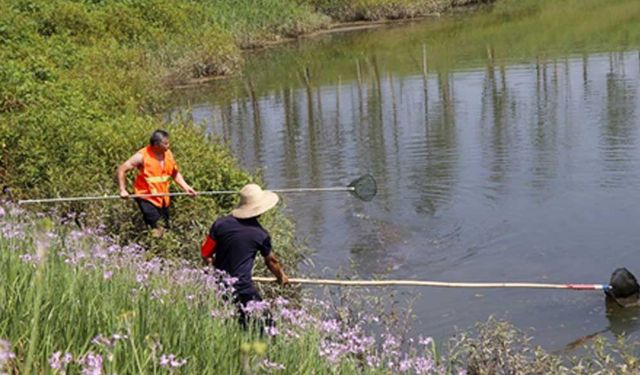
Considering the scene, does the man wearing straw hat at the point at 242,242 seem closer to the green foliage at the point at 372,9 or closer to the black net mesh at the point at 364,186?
the black net mesh at the point at 364,186

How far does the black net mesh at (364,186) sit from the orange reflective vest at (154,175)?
2.08 metres

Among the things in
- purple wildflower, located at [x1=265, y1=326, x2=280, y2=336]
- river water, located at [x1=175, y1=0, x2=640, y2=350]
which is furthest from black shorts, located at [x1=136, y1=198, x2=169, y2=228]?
purple wildflower, located at [x1=265, y1=326, x2=280, y2=336]

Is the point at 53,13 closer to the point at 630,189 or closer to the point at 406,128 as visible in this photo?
the point at 406,128

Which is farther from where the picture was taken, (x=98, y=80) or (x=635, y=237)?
(x=98, y=80)

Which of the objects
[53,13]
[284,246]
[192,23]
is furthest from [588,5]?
[284,246]

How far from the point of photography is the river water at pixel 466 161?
10.7 metres

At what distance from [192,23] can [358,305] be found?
3088cm

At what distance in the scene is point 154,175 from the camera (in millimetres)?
9664

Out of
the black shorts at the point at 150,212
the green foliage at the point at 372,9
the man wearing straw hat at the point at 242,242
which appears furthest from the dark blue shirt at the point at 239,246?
the green foliage at the point at 372,9

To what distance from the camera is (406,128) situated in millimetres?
20391

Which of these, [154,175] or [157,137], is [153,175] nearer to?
[154,175]

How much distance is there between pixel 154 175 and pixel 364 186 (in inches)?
95.5

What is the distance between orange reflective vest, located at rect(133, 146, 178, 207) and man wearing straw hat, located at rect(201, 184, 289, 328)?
10.0 ft

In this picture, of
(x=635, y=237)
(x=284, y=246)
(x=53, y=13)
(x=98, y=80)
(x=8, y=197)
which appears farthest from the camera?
(x=53, y=13)
